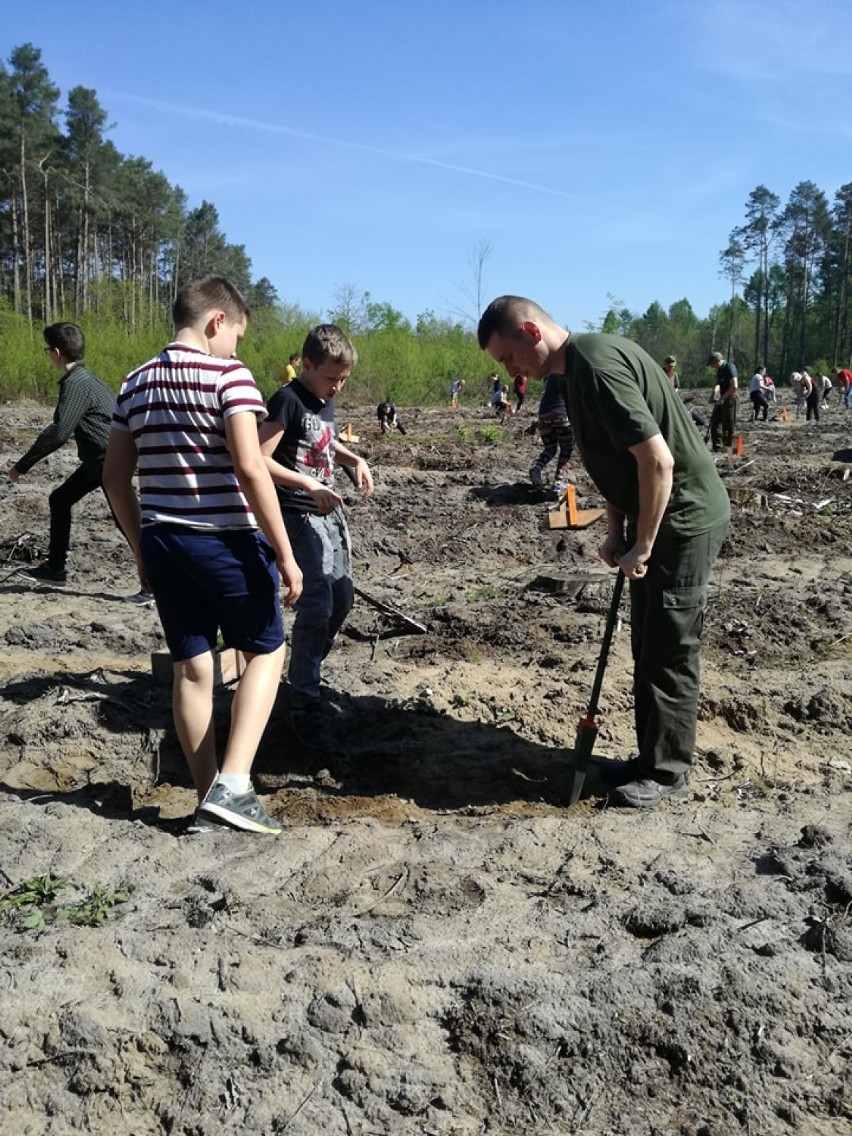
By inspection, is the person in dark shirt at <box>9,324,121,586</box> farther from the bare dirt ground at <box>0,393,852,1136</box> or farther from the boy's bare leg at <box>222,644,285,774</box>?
the boy's bare leg at <box>222,644,285,774</box>

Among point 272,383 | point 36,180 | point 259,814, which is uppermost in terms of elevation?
point 36,180

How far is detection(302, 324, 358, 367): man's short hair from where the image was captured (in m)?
4.11

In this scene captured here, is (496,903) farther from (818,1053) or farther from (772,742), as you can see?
(772,742)

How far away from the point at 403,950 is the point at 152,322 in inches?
1845

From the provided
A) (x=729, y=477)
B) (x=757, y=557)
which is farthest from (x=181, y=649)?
(x=729, y=477)

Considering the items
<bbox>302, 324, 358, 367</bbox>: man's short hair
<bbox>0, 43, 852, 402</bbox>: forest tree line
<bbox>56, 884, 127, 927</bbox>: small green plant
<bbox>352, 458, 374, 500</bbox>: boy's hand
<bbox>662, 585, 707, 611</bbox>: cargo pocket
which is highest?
<bbox>0, 43, 852, 402</bbox>: forest tree line

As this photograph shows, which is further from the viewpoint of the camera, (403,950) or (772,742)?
(772,742)

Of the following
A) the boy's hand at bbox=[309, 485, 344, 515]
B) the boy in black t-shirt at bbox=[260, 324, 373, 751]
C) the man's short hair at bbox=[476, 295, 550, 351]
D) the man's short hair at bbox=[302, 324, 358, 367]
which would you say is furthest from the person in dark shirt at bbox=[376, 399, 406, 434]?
the man's short hair at bbox=[476, 295, 550, 351]

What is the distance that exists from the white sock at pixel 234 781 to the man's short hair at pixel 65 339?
4.76 meters

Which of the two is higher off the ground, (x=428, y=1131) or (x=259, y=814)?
(x=259, y=814)

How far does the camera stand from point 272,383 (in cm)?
3634

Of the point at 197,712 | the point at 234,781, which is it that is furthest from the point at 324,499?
the point at 234,781

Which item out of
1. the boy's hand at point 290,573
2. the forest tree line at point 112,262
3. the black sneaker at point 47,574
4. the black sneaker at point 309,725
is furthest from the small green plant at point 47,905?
the forest tree line at point 112,262

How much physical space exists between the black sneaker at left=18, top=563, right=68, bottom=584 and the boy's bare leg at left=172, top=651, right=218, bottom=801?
16.1ft
